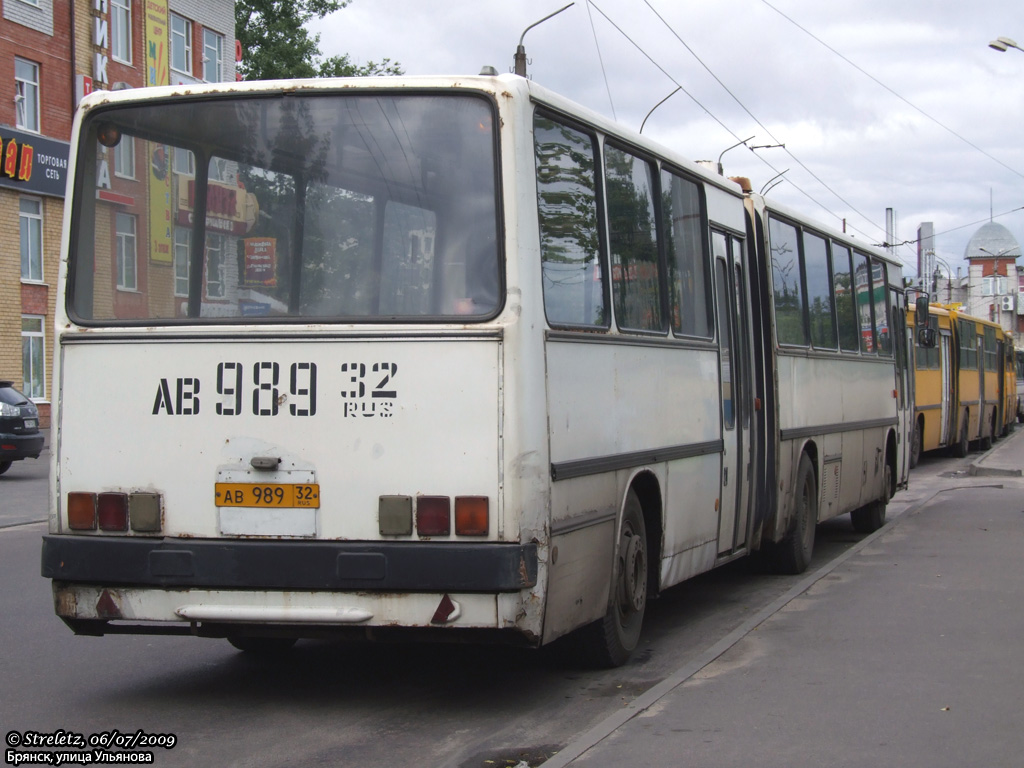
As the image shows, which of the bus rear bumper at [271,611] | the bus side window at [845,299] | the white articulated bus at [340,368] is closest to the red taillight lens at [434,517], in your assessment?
the white articulated bus at [340,368]

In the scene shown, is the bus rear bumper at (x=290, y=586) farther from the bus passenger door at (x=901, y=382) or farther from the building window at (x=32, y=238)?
the building window at (x=32, y=238)

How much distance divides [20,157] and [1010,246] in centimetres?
12044

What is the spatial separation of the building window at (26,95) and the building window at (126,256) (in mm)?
29437

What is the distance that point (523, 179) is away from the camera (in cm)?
643

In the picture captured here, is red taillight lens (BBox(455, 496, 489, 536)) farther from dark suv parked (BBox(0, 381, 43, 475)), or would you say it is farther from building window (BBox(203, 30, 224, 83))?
building window (BBox(203, 30, 224, 83))

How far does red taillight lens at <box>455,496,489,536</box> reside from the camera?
6.09 meters

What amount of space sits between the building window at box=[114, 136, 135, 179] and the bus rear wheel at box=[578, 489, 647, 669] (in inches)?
122

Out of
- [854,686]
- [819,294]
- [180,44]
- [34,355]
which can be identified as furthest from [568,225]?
[180,44]

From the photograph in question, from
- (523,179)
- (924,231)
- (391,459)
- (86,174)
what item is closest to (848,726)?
(391,459)

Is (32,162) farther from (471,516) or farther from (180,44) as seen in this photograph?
(471,516)

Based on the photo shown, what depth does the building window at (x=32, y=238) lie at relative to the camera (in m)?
34.5

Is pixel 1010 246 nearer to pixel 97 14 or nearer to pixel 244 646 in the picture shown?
pixel 97 14

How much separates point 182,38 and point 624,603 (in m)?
36.6

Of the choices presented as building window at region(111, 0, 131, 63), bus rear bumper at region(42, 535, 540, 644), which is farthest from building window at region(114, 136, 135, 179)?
building window at region(111, 0, 131, 63)
